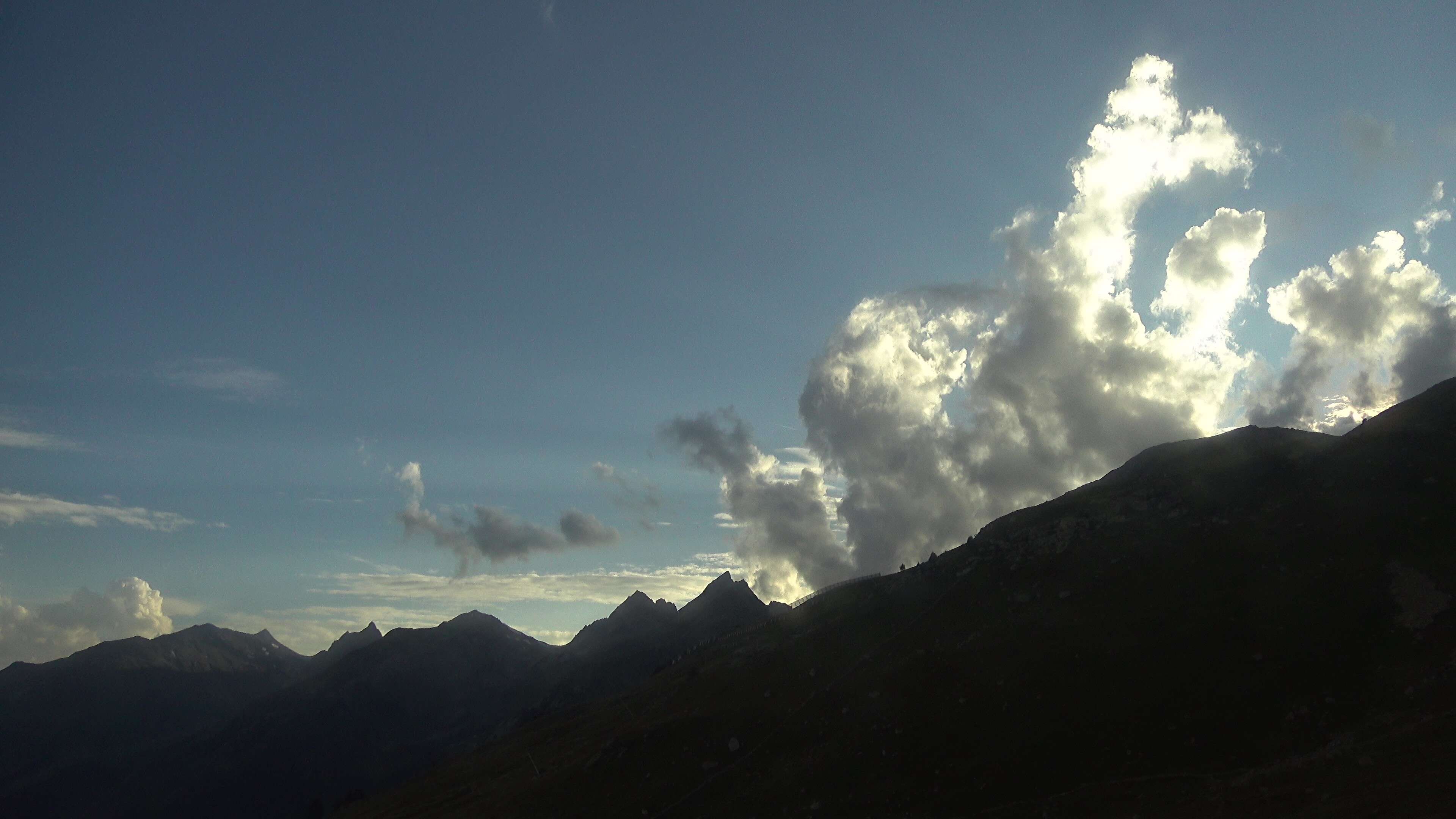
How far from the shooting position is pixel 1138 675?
3000 inches

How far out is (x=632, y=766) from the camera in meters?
104

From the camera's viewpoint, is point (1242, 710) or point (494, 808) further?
point (494, 808)

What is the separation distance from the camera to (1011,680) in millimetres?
83375

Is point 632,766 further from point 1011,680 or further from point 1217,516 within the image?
point 1217,516

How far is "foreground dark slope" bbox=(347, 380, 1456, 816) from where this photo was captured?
61062 millimetres

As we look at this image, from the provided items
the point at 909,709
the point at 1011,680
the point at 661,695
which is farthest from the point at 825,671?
the point at 661,695

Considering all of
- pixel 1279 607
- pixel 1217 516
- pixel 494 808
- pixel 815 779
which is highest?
pixel 1217 516

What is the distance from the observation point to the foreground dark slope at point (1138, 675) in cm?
6106

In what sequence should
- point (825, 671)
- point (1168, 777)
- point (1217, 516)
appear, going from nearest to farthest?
point (1168, 777) → point (1217, 516) → point (825, 671)

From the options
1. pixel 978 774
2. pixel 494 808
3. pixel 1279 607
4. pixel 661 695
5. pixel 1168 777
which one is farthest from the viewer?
pixel 661 695

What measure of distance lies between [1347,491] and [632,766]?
96.4 m

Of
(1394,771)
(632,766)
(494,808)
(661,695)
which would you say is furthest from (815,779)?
(661,695)

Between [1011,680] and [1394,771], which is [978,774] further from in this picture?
[1394,771]

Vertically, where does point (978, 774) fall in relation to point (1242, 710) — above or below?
below
